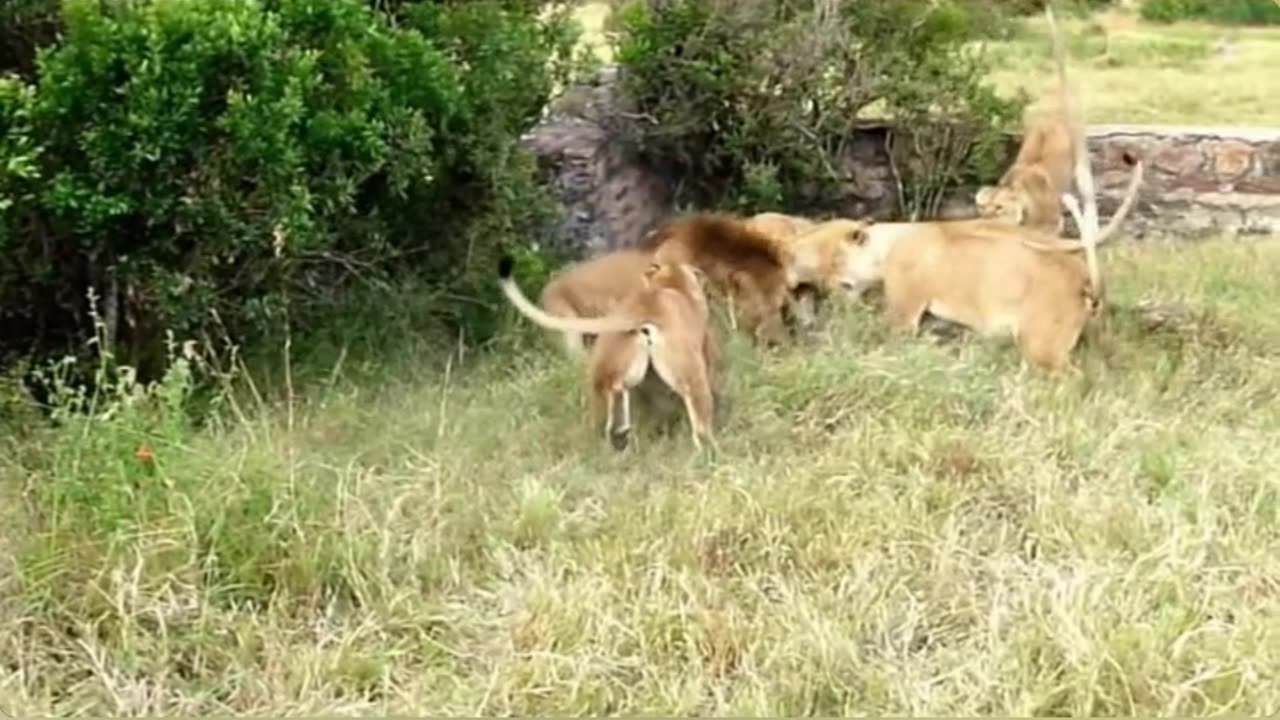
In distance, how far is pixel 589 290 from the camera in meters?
6.48

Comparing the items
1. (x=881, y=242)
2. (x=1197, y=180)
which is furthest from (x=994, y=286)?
(x=1197, y=180)

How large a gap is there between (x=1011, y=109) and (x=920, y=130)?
0.50m

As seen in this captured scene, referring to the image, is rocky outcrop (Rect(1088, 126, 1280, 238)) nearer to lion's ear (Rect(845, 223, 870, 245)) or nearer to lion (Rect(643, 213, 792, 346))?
lion's ear (Rect(845, 223, 870, 245))

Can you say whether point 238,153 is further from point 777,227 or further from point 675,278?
point 777,227

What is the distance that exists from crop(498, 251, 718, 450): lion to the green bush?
29.6 inches

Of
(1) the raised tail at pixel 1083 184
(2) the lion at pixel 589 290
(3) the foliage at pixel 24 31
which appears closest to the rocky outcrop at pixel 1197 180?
(1) the raised tail at pixel 1083 184

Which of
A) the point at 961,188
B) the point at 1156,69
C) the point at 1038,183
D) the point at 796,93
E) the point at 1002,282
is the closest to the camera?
the point at 1002,282

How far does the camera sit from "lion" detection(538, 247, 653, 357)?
636 cm

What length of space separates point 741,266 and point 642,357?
139 cm

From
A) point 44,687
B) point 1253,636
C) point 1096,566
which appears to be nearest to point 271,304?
point 44,687

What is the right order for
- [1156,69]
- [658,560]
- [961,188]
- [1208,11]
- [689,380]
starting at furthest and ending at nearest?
1. [1208,11]
2. [1156,69]
3. [961,188]
4. [689,380]
5. [658,560]

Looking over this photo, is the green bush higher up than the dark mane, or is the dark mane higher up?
the green bush

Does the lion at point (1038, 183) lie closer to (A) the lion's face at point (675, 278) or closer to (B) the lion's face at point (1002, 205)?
(B) the lion's face at point (1002, 205)

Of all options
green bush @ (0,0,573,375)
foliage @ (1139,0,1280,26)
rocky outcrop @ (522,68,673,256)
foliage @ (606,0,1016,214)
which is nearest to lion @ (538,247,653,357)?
green bush @ (0,0,573,375)
